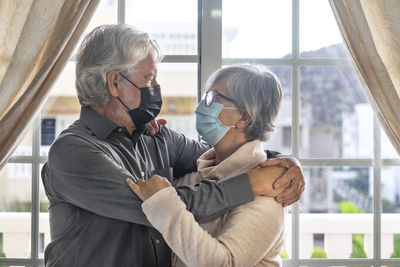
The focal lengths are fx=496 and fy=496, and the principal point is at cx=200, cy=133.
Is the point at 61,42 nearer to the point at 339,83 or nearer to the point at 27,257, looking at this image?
the point at 27,257

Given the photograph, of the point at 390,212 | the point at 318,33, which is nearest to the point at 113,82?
the point at 318,33

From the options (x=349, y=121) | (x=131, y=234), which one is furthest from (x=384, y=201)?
(x=131, y=234)

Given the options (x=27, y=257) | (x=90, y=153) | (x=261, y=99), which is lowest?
(x=27, y=257)

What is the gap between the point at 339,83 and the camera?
2.78m

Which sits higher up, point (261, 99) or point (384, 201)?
point (261, 99)

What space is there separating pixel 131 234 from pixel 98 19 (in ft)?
4.39

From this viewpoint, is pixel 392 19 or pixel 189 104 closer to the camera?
pixel 392 19

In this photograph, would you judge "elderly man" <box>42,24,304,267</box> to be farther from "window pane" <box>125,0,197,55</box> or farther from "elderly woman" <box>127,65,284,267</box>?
"window pane" <box>125,0,197,55</box>

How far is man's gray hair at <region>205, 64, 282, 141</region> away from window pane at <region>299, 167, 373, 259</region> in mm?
806

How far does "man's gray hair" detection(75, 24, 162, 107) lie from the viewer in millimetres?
2035

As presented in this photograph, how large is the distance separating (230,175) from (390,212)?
127 cm

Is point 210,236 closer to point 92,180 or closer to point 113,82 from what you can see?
point 92,180

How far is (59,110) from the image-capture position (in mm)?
2756

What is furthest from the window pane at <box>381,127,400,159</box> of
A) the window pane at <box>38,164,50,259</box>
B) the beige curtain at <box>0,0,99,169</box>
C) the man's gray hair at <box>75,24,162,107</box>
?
the window pane at <box>38,164,50,259</box>
